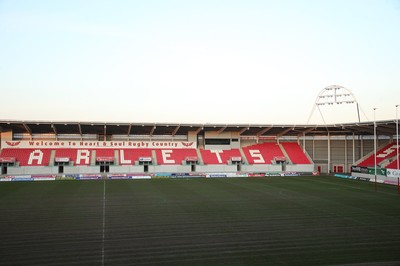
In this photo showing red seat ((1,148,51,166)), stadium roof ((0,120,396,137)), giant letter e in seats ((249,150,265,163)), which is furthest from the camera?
giant letter e in seats ((249,150,265,163))

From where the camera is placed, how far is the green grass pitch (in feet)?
38.2

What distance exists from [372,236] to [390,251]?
2.16 metres

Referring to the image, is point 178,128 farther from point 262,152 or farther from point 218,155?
point 262,152

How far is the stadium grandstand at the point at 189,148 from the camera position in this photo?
4409cm

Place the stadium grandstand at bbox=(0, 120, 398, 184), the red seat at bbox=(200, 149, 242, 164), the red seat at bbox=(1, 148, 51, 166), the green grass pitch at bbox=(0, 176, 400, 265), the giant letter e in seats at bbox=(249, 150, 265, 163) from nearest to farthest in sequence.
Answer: the green grass pitch at bbox=(0, 176, 400, 265)
the red seat at bbox=(1, 148, 51, 166)
the stadium grandstand at bbox=(0, 120, 398, 184)
the red seat at bbox=(200, 149, 242, 164)
the giant letter e in seats at bbox=(249, 150, 265, 163)

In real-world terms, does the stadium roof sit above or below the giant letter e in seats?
above

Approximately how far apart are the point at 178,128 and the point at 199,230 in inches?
1316

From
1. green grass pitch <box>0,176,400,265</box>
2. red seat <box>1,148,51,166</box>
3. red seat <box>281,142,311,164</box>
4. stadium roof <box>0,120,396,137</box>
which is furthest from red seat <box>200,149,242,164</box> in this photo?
green grass pitch <box>0,176,400,265</box>

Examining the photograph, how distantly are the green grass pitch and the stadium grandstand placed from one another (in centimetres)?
1897

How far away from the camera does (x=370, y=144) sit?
4934 centimetres

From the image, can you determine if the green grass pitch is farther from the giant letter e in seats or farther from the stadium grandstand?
the giant letter e in seats

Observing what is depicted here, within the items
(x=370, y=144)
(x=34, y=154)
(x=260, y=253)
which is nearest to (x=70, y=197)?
(x=260, y=253)

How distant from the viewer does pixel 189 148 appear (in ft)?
168

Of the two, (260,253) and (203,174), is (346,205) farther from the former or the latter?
(203,174)
